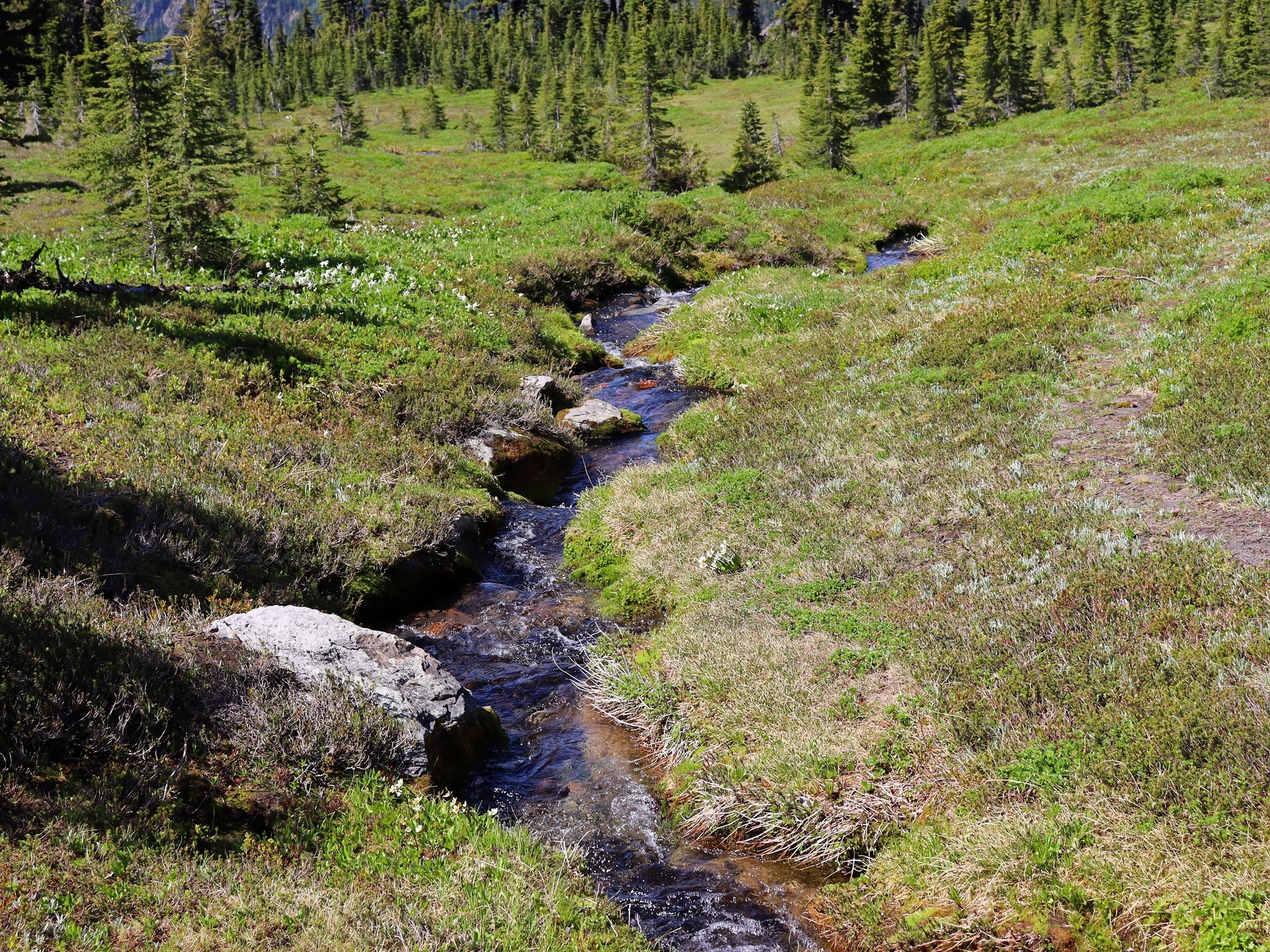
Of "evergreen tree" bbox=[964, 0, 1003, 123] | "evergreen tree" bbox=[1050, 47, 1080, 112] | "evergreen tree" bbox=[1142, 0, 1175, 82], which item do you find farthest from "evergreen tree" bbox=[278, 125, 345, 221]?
"evergreen tree" bbox=[1142, 0, 1175, 82]

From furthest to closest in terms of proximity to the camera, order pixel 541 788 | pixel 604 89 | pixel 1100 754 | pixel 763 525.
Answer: pixel 604 89 < pixel 763 525 < pixel 541 788 < pixel 1100 754

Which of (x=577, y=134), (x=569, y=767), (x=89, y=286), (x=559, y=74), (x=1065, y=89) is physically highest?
(x=559, y=74)

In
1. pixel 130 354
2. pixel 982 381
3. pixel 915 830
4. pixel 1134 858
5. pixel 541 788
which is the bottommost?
pixel 541 788

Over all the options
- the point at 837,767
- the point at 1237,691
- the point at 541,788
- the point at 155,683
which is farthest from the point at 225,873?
the point at 1237,691

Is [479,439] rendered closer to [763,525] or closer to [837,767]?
[763,525]

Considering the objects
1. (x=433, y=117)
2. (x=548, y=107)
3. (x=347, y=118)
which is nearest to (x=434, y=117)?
(x=433, y=117)

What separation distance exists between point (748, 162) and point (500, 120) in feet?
133

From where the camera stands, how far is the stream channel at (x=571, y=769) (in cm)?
568

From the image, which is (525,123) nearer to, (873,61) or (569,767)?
(873,61)

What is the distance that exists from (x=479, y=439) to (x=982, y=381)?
833cm

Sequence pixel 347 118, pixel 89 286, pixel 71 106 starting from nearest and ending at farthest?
pixel 89 286, pixel 71 106, pixel 347 118

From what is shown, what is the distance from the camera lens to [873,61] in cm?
7212

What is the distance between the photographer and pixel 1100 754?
540cm

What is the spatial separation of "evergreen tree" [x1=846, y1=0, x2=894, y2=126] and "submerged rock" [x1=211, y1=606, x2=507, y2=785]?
74066 millimetres
